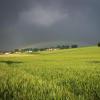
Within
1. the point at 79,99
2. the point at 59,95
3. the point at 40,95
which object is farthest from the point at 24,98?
the point at 79,99

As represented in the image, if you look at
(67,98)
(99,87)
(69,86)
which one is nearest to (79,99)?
(67,98)

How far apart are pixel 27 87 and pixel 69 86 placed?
2.32 meters

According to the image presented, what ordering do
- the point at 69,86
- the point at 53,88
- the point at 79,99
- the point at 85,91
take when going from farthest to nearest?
the point at 69,86 → the point at 53,88 → the point at 85,91 → the point at 79,99

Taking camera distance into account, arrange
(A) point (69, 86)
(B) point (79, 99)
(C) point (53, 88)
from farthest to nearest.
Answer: (A) point (69, 86), (C) point (53, 88), (B) point (79, 99)

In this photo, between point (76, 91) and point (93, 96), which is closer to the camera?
point (93, 96)

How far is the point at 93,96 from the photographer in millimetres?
10562

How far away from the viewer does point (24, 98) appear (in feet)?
35.6

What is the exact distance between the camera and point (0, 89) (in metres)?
13.6

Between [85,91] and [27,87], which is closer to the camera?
[85,91]

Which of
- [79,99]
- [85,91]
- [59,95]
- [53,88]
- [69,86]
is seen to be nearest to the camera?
[79,99]

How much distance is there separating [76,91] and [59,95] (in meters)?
1.48

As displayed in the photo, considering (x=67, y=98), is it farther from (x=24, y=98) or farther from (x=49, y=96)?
(x=24, y=98)

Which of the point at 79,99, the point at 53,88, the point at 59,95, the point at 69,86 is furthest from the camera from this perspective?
the point at 69,86

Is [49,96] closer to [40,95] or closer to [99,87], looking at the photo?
[40,95]
